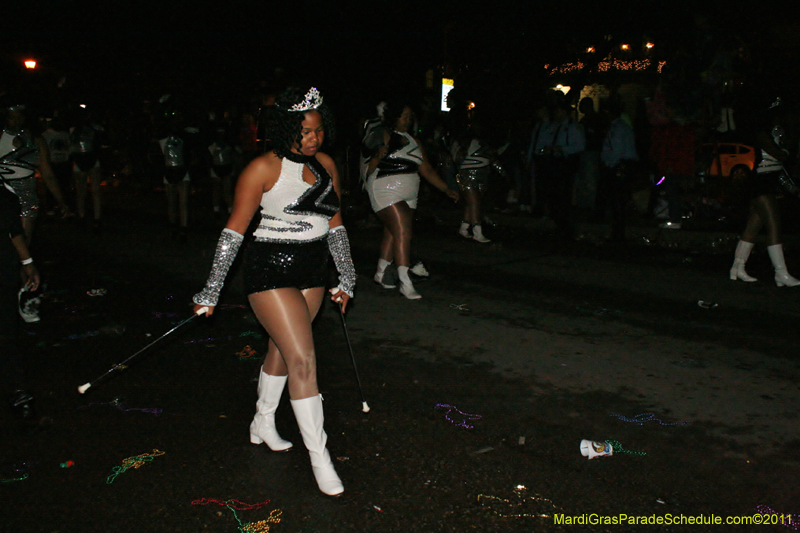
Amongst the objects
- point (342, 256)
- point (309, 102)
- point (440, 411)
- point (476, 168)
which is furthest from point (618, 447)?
point (476, 168)

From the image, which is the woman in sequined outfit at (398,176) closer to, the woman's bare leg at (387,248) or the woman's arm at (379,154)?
the woman's arm at (379,154)

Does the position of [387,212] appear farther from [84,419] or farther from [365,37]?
[365,37]

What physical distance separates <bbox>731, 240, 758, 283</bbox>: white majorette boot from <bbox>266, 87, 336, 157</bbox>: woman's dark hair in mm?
6268

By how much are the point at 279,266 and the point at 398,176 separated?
3.81 metres

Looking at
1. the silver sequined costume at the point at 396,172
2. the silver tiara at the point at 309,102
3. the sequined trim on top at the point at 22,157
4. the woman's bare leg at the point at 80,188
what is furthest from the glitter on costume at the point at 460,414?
the woman's bare leg at the point at 80,188

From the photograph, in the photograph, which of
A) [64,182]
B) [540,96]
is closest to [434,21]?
[540,96]

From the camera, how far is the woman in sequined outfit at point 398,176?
24.0 feet

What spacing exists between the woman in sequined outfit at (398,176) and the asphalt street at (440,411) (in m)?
0.73

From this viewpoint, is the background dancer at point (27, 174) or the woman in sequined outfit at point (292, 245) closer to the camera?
the woman in sequined outfit at point (292, 245)

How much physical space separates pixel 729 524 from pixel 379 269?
16.9 feet

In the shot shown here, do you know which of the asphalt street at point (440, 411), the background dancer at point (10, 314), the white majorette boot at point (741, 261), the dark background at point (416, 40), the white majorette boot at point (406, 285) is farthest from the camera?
the dark background at point (416, 40)

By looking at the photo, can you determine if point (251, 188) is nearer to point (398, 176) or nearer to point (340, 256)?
point (340, 256)

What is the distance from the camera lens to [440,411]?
4.59 meters

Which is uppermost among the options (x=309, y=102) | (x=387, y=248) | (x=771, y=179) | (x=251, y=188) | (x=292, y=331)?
(x=309, y=102)
